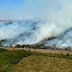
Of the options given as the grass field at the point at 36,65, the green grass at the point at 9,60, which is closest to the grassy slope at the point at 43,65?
the grass field at the point at 36,65

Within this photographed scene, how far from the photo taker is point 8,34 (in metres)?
35.6

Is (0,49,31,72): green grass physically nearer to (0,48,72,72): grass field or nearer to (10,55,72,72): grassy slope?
(0,48,72,72): grass field

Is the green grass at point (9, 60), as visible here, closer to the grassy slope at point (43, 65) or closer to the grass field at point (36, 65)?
the grass field at point (36, 65)

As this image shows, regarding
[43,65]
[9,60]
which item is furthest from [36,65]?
[9,60]

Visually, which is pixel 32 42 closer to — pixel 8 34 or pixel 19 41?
pixel 19 41

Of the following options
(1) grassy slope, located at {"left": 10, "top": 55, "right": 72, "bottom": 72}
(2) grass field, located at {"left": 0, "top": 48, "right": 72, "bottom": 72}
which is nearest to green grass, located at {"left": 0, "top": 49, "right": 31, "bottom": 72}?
(2) grass field, located at {"left": 0, "top": 48, "right": 72, "bottom": 72}

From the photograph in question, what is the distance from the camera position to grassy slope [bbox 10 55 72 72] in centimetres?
1509

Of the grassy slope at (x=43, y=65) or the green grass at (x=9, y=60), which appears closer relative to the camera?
the grassy slope at (x=43, y=65)

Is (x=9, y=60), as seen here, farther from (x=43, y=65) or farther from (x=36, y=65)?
(x=43, y=65)

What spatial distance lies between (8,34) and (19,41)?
12.3 ft

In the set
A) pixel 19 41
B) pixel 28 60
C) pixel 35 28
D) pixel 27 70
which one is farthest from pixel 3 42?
pixel 27 70

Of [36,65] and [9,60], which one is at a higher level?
[9,60]

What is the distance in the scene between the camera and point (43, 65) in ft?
51.9

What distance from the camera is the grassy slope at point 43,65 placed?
49.5 ft
